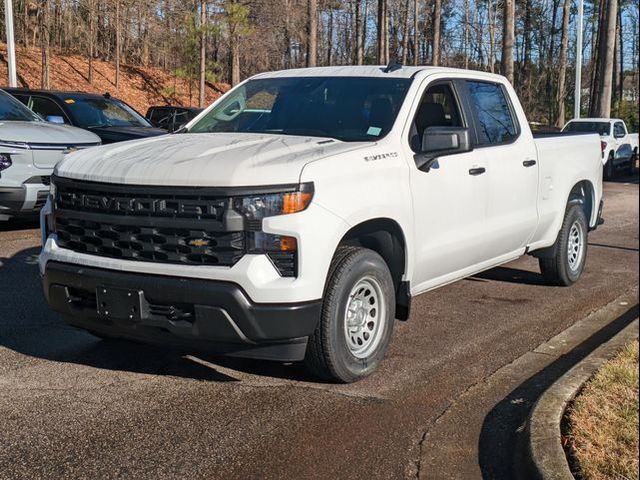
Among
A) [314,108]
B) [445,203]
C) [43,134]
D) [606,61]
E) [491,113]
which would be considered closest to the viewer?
[445,203]

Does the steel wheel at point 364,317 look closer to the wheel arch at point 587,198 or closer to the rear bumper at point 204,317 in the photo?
the rear bumper at point 204,317

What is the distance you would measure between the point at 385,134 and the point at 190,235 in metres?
1.61

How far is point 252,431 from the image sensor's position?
13.5 ft

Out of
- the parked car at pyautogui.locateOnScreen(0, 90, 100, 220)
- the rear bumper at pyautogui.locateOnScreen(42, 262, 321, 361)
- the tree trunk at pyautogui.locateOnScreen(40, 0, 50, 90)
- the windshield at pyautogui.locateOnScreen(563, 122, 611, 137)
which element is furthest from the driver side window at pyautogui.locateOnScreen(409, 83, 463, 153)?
the tree trunk at pyautogui.locateOnScreen(40, 0, 50, 90)

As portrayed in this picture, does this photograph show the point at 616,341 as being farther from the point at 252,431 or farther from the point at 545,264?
the point at 252,431

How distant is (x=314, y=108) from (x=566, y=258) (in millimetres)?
3266

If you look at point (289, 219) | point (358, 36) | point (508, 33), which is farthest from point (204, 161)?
point (358, 36)

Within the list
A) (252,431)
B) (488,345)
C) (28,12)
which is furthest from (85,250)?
(28,12)

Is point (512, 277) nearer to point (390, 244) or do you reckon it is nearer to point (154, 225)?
point (390, 244)

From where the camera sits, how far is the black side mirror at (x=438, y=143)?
5.21 m

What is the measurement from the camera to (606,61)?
30844 mm

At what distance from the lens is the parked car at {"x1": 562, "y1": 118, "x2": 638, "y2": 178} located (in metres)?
23.6

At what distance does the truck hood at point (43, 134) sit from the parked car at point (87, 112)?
4.99 feet

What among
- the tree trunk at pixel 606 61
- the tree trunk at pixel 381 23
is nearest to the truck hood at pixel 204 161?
the tree trunk at pixel 606 61
